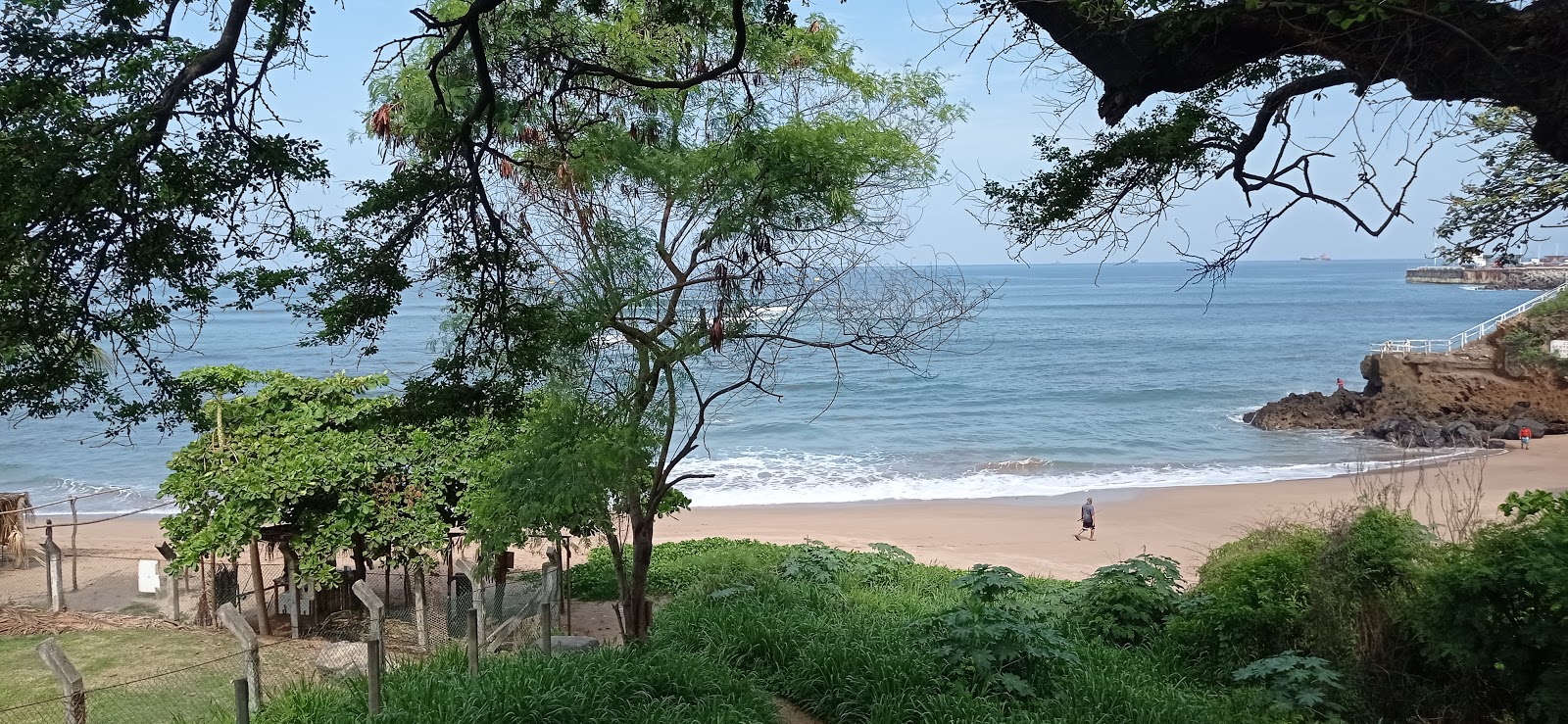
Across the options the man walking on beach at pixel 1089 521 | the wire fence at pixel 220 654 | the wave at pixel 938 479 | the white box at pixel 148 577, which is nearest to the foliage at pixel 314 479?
the wire fence at pixel 220 654

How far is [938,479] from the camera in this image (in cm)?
2589

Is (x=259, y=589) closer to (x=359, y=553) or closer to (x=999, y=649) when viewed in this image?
(x=359, y=553)

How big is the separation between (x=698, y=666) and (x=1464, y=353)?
33.1 m

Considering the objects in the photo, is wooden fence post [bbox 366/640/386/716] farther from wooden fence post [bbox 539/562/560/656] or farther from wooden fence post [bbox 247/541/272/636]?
wooden fence post [bbox 247/541/272/636]

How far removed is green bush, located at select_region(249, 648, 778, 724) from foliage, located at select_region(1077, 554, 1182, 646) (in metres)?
3.51

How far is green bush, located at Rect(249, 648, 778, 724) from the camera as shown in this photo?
5.67 m

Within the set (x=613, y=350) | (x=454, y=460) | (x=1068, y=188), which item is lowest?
(x=454, y=460)

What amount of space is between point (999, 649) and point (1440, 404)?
30.1 m

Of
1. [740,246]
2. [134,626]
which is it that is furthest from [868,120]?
[134,626]

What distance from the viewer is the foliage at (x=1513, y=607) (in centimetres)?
539

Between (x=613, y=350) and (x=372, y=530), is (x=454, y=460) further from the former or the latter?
(x=613, y=350)

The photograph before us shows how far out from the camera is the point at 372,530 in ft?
34.4

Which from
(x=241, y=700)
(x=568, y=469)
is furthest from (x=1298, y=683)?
(x=241, y=700)

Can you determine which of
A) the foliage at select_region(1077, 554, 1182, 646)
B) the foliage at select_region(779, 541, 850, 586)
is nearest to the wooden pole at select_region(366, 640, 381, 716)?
the foliage at select_region(779, 541, 850, 586)
